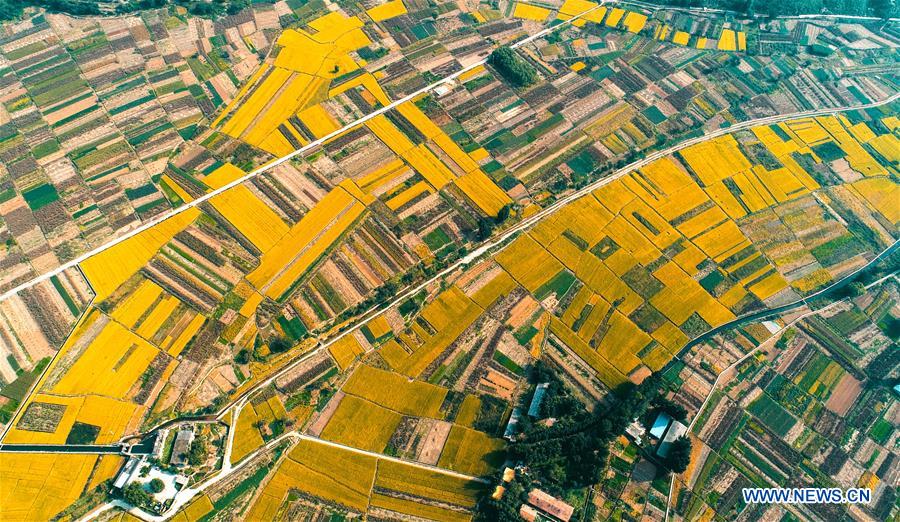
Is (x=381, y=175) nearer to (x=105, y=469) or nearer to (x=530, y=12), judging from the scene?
(x=530, y=12)

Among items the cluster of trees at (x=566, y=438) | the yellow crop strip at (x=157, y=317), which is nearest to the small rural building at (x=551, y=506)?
the cluster of trees at (x=566, y=438)

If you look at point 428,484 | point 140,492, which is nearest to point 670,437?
point 428,484

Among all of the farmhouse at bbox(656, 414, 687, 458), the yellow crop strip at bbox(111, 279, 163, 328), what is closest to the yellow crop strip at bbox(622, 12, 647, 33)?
the farmhouse at bbox(656, 414, 687, 458)

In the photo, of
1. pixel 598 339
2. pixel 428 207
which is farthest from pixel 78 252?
pixel 598 339

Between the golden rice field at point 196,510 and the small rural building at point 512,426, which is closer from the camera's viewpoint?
the golden rice field at point 196,510

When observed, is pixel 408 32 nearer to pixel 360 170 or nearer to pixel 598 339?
pixel 360 170

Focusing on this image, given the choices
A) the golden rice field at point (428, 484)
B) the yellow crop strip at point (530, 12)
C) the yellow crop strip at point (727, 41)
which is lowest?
the golden rice field at point (428, 484)

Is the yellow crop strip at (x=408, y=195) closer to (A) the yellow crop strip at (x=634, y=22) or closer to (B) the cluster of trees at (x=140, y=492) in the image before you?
(B) the cluster of trees at (x=140, y=492)
